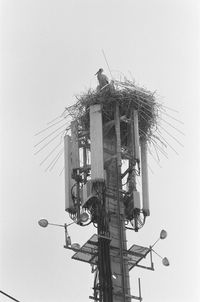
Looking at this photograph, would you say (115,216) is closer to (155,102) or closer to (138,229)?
(138,229)

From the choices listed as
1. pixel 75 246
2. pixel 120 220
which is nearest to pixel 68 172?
pixel 120 220

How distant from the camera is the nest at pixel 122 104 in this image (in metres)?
28.8

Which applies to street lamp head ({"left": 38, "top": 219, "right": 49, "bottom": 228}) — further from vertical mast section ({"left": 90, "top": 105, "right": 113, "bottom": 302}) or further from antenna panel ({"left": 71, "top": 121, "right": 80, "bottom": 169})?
antenna panel ({"left": 71, "top": 121, "right": 80, "bottom": 169})

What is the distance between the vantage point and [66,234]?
27094 millimetres

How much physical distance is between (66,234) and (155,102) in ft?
17.5

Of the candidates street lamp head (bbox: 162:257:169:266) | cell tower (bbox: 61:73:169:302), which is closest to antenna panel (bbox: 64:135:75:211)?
cell tower (bbox: 61:73:169:302)

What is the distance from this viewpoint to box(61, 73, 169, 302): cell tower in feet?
86.6

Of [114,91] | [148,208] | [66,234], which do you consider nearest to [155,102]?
[114,91]

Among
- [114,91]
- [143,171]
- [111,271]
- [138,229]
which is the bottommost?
[111,271]

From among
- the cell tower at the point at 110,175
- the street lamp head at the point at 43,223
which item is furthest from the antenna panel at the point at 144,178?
the street lamp head at the point at 43,223

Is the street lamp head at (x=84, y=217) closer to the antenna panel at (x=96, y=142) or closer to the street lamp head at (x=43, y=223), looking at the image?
the street lamp head at (x=43, y=223)

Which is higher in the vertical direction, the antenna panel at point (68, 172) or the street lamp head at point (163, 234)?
the antenna panel at point (68, 172)

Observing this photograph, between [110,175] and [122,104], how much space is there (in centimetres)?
224

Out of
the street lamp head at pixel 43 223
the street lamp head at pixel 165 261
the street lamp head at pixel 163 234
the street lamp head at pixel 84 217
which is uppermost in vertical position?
the street lamp head at pixel 84 217
